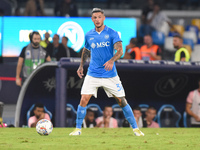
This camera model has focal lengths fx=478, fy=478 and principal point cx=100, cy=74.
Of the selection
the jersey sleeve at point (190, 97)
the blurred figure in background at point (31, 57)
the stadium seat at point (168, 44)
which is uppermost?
the stadium seat at point (168, 44)

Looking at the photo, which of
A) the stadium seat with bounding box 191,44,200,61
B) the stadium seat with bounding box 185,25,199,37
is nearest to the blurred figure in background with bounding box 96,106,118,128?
the stadium seat with bounding box 191,44,200,61

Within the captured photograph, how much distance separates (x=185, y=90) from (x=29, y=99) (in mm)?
3852

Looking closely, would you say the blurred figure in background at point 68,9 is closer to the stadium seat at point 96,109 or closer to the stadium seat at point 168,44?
the stadium seat at point 168,44

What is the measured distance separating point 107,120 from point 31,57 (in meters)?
2.24

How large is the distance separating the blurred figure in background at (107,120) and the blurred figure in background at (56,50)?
185 centimetres

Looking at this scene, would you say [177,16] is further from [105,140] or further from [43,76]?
[105,140]

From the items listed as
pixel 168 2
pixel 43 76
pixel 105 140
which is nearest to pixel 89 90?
pixel 105 140

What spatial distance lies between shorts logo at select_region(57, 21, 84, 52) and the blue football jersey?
5.89 metres

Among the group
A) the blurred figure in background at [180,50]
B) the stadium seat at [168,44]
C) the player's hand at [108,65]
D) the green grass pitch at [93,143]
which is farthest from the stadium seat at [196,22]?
the player's hand at [108,65]

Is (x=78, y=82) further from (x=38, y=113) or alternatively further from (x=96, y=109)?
(x=38, y=113)

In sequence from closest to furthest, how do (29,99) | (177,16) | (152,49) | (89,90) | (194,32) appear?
(89,90) → (29,99) → (152,49) → (194,32) → (177,16)

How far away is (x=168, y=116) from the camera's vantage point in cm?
1181

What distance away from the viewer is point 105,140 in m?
6.88

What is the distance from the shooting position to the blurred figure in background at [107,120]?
1078 centimetres
